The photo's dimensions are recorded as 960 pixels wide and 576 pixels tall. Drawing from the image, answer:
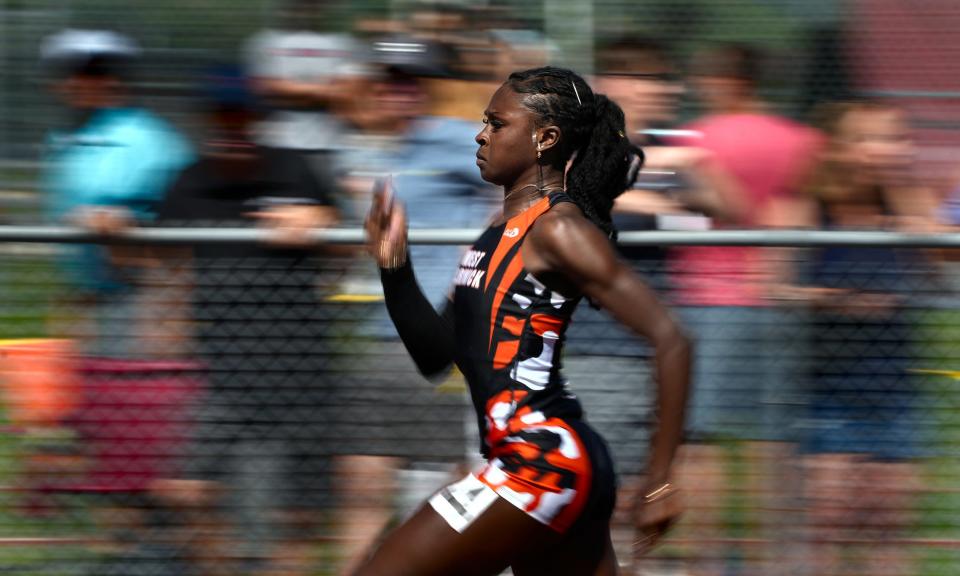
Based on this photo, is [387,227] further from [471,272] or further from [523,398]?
[523,398]

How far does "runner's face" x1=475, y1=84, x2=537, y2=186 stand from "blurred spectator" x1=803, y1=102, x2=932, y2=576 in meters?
1.36

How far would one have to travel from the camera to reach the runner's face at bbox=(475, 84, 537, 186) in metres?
3.76

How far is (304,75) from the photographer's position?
18.5ft

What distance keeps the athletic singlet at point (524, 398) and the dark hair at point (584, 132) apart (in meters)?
0.19

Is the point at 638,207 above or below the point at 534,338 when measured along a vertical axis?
below

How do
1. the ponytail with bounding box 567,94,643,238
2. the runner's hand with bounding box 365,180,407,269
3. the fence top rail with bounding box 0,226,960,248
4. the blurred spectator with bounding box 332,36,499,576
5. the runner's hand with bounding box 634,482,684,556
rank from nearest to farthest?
the runner's hand with bounding box 634,482,684,556 → the runner's hand with bounding box 365,180,407,269 → the ponytail with bounding box 567,94,643,238 → the fence top rail with bounding box 0,226,960,248 → the blurred spectator with bounding box 332,36,499,576

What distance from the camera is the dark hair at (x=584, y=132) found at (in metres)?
3.79

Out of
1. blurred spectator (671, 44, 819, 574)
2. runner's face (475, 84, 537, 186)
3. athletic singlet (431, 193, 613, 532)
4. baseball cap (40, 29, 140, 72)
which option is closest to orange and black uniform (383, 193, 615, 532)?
athletic singlet (431, 193, 613, 532)

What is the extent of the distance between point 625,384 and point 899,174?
1357 millimetres

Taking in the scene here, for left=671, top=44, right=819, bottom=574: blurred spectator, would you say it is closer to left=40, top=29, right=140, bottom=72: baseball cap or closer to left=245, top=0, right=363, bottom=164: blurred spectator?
left=245, top=0, right=363, bottom=164: blurred spectator

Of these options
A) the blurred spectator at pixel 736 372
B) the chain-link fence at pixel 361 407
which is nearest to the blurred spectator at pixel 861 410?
the chain-link fence at pixel 361 407

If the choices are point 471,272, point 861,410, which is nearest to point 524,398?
point 471,272

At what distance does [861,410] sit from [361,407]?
1652mm

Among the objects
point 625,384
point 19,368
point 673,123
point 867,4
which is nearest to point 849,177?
point 673,123
